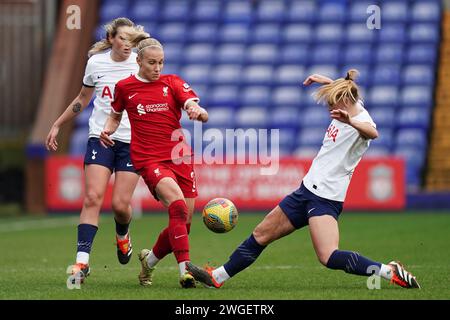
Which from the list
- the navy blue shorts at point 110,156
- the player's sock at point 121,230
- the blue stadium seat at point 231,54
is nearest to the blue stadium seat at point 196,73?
the blue stadium seat at point 231,54

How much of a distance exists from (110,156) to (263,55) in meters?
14.7

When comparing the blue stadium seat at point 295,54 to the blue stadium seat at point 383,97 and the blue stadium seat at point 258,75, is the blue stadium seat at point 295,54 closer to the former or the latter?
the blue stadium seat at point 258,75

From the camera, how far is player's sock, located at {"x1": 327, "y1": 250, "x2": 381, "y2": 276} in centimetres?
798

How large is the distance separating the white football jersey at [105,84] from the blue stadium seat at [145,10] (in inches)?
608

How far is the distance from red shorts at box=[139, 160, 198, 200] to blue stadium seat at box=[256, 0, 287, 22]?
53.8 ft

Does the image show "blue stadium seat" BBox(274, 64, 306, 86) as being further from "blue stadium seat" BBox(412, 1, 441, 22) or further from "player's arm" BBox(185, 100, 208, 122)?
"player's arm" BBox(185, 100, 208, 122)

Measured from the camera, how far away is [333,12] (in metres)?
24.5

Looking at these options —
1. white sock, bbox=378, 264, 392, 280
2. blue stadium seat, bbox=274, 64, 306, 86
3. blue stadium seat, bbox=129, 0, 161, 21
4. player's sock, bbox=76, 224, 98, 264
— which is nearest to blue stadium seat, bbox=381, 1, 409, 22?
blue stadium seat, bbox=274, 64, 306, 86

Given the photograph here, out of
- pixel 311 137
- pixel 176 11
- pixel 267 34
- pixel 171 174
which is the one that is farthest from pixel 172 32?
pixel 171 174

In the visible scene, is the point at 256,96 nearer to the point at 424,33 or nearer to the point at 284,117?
the point at 284,117

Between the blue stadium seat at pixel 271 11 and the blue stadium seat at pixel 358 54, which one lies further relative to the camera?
the blue stadium seat at pixel 271 11

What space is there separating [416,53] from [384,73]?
3.13 ft

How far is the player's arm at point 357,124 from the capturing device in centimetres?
777
